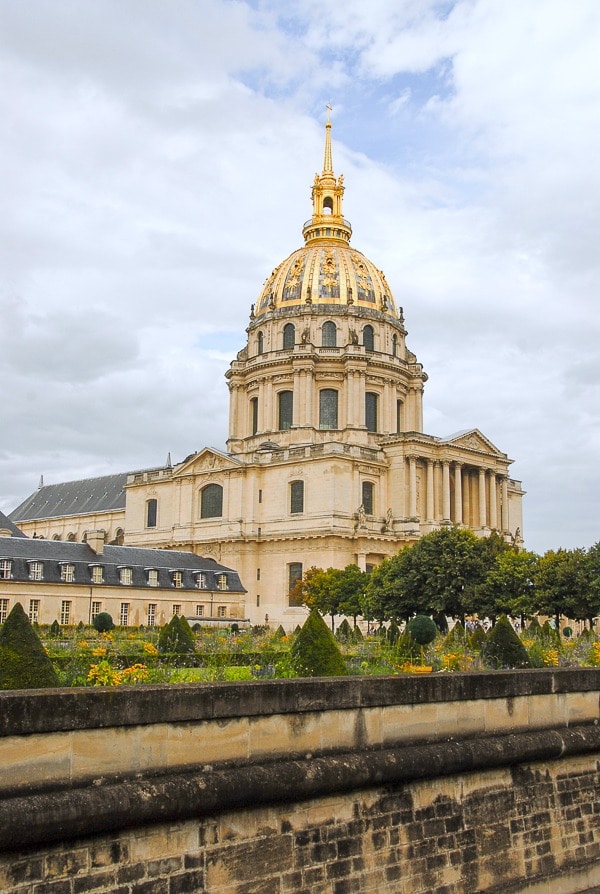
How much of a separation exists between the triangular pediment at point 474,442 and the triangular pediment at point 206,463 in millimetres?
16788

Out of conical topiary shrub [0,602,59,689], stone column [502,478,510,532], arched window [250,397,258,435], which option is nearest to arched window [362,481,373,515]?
stone column [502,478,510,532]

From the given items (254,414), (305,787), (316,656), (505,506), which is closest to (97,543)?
(254,414)

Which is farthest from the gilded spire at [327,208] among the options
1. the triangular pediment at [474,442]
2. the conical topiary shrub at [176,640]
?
the conical topiary shrub at [176,640]

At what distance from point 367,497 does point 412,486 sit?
3445 millimetres

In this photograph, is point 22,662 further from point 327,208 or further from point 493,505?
point 327,208

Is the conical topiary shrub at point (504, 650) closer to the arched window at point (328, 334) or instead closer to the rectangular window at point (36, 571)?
the rectangular window at point (36, 571)

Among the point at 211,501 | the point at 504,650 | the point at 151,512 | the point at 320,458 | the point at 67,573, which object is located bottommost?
the point at 504,650

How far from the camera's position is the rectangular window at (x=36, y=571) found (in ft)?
165

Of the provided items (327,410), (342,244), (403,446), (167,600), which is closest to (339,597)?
(167,600)

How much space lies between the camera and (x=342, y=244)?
273ft

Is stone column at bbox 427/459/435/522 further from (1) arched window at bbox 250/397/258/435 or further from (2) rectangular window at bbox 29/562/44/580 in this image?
(2) rectangular window at bbox 29/562/44/580

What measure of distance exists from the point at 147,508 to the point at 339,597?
26.4 meters

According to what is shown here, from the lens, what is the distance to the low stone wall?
823cm

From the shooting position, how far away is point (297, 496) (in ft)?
226
